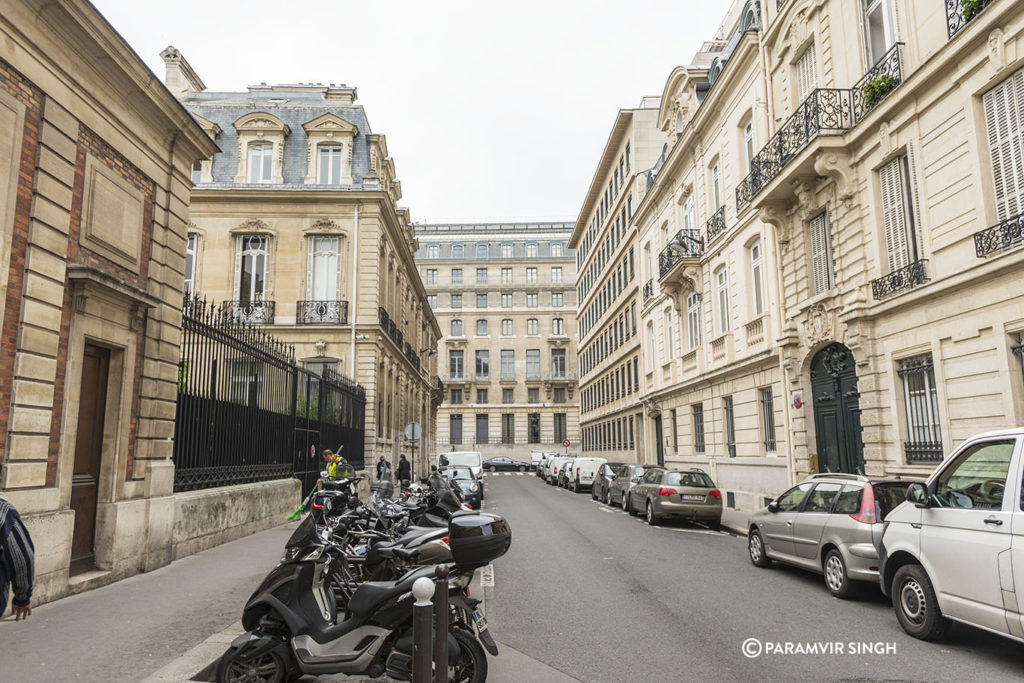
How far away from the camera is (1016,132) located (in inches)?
408

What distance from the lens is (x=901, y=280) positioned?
1280cm

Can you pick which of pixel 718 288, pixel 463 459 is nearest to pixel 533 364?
pixel 463 459

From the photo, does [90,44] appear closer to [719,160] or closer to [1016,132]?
[1016,132]

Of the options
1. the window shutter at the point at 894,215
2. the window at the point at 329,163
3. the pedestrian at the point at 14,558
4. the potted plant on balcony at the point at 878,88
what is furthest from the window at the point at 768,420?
the window at the point at 329,163

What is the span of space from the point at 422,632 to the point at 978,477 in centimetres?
522

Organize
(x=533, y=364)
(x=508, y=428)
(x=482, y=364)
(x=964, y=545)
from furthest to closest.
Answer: (x=482, y=364), (x=533, y=364), (x=508, y=428), (x=964, y=545)

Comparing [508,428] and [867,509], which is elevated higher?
[508,428]

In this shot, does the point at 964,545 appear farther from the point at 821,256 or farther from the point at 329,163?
the point at 329,163

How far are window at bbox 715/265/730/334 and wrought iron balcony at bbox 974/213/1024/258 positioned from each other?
11461 mm

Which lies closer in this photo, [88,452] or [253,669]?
[253,669]

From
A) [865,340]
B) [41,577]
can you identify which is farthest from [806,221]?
[41,577]

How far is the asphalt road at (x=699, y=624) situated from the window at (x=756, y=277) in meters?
9.82

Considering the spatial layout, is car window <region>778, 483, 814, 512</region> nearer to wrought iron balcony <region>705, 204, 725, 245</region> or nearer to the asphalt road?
the asphalt road

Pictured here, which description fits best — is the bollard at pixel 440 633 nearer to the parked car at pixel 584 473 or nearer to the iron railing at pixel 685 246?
the iron railing at pixel 685 246
